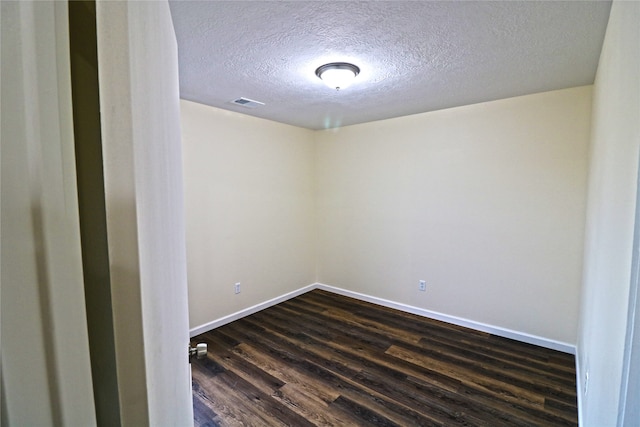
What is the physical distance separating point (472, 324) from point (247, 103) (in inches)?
133

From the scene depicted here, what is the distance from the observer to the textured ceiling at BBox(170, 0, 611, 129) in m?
1.46

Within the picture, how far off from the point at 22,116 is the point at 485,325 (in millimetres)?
3799

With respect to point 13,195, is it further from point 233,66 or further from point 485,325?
point 485,325

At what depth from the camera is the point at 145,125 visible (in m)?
0.57

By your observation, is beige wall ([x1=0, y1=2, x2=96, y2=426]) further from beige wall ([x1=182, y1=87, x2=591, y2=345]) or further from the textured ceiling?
→ beige wall ([x1=182, y1=87, x2=591, y2=345])

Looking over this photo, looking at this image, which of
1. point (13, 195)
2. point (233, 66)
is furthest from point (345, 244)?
point (13, 195)

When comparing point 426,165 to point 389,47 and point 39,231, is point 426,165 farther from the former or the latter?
point 39,231

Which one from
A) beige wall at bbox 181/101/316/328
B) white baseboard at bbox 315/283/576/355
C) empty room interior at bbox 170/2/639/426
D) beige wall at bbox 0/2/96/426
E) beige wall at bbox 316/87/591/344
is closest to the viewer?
beige wall at bbox 0/2/96/426

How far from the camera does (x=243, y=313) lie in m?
3.65

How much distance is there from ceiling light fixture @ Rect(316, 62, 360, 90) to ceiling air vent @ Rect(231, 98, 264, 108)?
3.23 feet

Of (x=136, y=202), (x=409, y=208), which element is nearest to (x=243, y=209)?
(x=409, y=208)

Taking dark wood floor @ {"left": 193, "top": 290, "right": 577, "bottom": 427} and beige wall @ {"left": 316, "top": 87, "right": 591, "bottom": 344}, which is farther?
beige wall @ {"left": 316, "top": 87, "right": 591, "bottom": 344}

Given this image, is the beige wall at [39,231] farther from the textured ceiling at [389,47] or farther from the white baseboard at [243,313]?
the white baseboard at [243,313]

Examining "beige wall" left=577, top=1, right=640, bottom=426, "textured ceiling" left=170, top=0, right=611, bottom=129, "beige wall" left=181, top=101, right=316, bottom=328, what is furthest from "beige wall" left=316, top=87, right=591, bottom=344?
"beige wall" left=577, top=1, right=640, bottom=426
